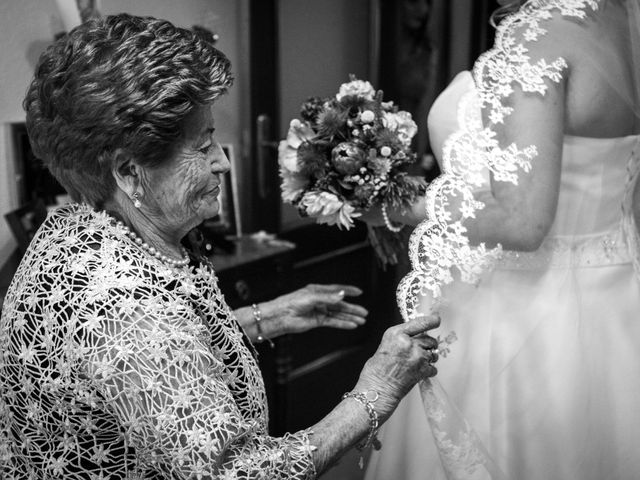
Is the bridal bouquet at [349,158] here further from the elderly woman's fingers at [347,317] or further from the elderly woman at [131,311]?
the elderly woman at [131,311]

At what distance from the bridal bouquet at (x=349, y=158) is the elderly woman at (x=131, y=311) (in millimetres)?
348

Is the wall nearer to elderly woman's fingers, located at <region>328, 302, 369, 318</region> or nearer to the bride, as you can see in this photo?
elderly woman's fingers, located at <region>328, 302, 369, 318</region>

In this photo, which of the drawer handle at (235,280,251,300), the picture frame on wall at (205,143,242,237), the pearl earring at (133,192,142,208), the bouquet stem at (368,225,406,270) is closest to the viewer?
the pearl earring at (133,192,142,208)

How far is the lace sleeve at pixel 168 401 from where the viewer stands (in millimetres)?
1265

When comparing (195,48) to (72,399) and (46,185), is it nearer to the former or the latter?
(72,399)

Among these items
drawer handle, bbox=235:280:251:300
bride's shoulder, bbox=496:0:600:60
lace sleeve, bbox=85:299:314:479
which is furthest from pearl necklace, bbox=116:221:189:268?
drawer handle, bbox=235:280:251:300

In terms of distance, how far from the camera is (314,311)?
1887mm

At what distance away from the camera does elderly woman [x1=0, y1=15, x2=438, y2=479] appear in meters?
1.28

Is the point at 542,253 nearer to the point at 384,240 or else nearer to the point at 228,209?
the point at 384,240

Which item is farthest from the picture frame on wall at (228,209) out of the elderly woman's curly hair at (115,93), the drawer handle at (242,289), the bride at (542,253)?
the elderly woman's curly hair at (115,93)

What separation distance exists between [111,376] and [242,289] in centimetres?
140

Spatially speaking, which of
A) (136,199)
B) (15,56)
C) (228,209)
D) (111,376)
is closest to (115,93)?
(136,199)

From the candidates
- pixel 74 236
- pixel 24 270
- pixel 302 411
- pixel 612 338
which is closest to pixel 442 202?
pixel 612 338

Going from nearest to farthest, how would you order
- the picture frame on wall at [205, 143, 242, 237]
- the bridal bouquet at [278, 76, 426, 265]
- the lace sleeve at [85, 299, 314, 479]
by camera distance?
the lace sleeve at [85, 299, 314, 479], the bridal bouquet at [278, 76, 426, 265], the picture frame on wall at [205, 143, 242, 237]
